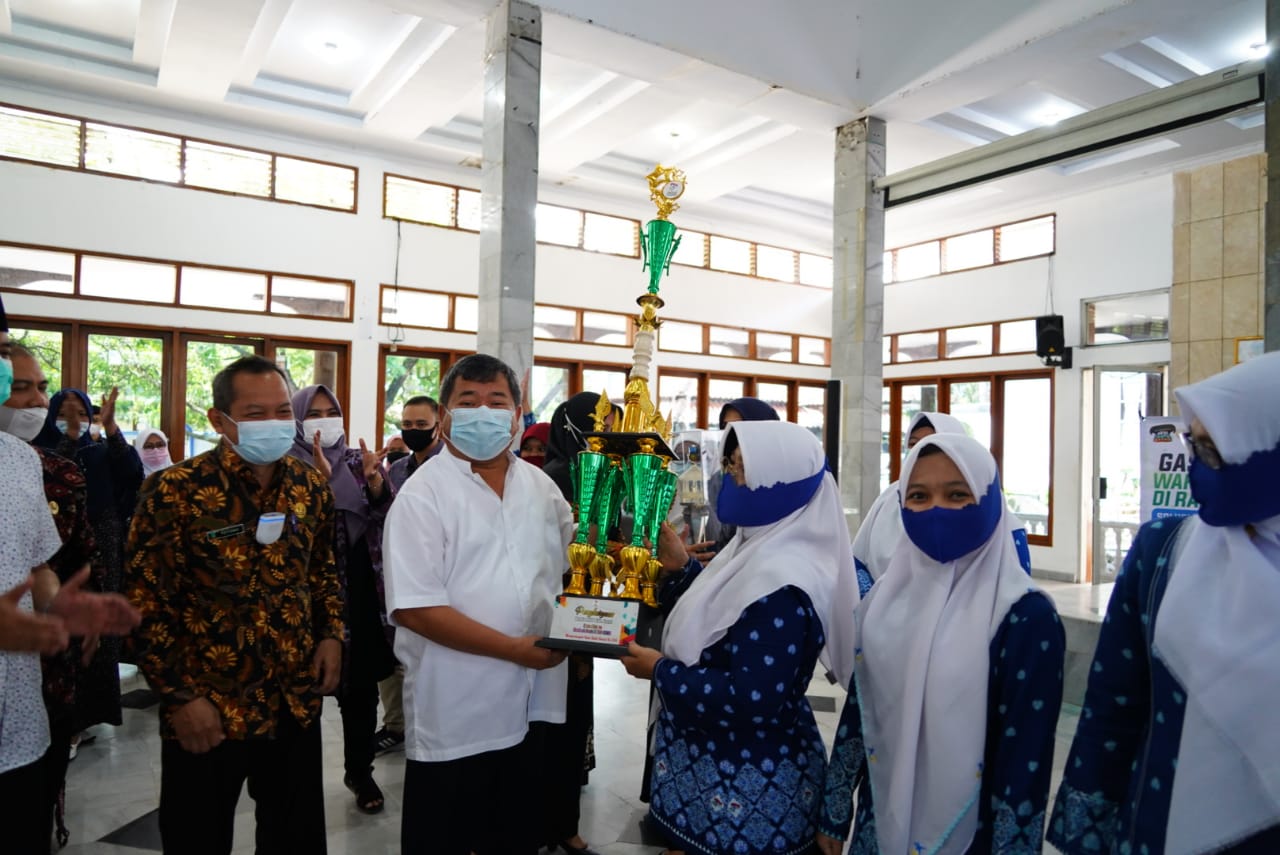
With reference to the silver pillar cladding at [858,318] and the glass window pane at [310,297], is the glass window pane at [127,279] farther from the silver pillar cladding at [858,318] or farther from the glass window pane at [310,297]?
the silver pillar cladding at [858,318]

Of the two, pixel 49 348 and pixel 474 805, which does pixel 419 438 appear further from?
pixel 49 348

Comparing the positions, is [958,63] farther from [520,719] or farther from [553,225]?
[520,719]

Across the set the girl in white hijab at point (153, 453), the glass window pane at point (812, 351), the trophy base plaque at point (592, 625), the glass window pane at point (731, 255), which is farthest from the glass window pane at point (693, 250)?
the trophy base plaque at point (592, 625)

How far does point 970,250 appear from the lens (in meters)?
11.2

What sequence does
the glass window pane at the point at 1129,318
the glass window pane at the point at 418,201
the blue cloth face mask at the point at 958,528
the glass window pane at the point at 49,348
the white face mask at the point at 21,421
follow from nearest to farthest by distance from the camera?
the blue cloth face mask at the point at 958,528 < the white face mask at the point at 21,421 < the glass window pane at the point at 49,348 < the glass window pane at the point at 1129,318 < the glass window pane at the point at 418,201

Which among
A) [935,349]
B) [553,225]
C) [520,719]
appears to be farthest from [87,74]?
[935,349]

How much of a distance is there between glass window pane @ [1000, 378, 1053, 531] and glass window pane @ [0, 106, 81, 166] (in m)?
10.9

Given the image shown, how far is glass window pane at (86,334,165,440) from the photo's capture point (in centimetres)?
764

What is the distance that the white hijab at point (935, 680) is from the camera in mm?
1450

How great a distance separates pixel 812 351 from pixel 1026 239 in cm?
340

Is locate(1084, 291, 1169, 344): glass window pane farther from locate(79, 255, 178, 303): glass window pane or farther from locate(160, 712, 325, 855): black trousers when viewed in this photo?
locate(79, 255, 178, 303): glass window pane

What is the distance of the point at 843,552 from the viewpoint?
173 cm

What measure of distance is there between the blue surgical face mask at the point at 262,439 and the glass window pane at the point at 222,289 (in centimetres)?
710

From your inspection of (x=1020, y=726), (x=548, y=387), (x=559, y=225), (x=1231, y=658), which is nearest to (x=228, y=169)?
(x=559, y=225)
